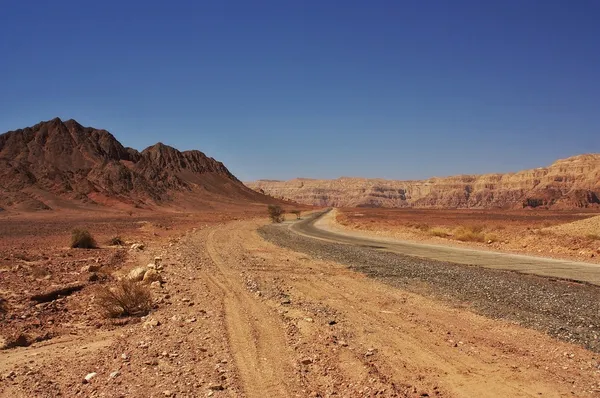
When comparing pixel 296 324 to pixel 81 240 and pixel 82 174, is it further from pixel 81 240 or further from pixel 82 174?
pixel 82 174

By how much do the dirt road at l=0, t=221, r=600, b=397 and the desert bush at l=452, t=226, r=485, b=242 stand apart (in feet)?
80.2

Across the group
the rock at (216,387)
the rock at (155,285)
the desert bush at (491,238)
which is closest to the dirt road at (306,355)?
the rock at (216,387)

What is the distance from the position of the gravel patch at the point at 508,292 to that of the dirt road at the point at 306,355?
2.50 ft

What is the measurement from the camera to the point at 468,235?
35531 millimetres

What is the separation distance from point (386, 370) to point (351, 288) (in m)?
7.21

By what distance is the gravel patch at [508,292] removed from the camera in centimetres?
980

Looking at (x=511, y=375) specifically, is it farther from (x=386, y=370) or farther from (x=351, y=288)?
(x=351, y=288)

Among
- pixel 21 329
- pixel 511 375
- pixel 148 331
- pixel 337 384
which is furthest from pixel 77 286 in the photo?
pixel 511 375

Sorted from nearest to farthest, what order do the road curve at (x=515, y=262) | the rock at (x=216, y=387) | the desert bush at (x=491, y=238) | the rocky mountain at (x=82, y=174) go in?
the rock at (x=216, y=387), the road curve at (x=515, y=262), the desert bush at (x=491, y=238), the rocky mountain at (x=82, y=174)

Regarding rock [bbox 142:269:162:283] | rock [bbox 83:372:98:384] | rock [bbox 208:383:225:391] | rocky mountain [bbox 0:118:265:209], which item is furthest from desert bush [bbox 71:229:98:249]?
rocky mountain [bbox 0:118:265:209]

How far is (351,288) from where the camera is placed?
1421cm

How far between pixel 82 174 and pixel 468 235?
96064mm

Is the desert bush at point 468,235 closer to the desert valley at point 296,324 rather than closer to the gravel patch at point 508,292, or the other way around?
the desert valley at point 296,324

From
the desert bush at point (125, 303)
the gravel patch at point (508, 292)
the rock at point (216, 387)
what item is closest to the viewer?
the rock at point (216, 387)
